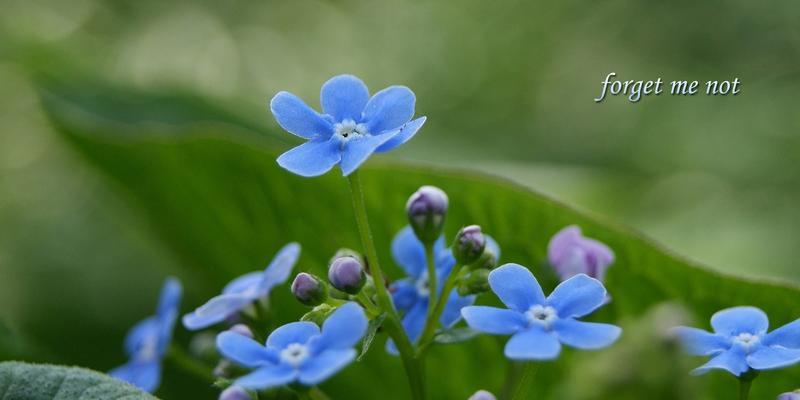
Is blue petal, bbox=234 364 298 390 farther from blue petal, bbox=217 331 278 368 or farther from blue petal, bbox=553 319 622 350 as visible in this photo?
blue petal, bbox=553 319 622 350

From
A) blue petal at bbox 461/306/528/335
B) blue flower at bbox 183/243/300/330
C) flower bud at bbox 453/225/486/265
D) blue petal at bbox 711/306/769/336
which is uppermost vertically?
blue flower at bbox 183/243/300/330

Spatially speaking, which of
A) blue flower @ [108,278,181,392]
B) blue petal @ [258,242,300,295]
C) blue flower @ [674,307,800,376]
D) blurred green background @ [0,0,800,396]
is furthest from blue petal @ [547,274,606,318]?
blurred green background @ [0,0,800,396]

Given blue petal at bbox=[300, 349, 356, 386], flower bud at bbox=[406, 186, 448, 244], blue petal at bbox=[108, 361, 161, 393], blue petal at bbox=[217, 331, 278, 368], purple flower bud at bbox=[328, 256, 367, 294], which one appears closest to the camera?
blue petal at bbox=[300, 349, 356, 386]

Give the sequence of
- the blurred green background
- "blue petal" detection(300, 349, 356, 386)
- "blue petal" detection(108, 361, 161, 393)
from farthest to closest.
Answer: the blurred green background < "blue petal" detection(108, 361, 161, 393) < "blue petal" detection(300, 349, 356, 386)

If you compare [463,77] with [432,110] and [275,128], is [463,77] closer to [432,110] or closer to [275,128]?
[432,110]

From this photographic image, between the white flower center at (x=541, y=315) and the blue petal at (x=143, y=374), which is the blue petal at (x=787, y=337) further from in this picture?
the blue petal at (x=143, y=374)

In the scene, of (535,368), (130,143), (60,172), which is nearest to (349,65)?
(60,172)

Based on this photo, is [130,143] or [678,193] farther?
[678,193]

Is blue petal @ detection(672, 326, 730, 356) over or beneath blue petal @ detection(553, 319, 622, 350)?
over
